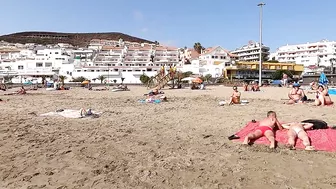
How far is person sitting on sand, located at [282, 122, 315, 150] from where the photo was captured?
5.13m

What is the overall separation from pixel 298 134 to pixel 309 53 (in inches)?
4208

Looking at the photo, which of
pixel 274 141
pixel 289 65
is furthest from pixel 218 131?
pixel 289 65

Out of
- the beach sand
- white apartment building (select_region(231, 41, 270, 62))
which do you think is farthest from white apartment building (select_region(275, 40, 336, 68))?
the beach sand

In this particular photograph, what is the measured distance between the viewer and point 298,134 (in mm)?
5375

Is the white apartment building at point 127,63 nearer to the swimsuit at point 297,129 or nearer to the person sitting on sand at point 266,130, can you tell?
the person sitting on sand at point 266,130

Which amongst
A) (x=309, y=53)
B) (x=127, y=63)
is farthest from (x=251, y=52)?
(x=127, y=63)

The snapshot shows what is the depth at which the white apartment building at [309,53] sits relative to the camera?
9394cm

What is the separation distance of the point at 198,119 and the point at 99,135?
3258 millimetres

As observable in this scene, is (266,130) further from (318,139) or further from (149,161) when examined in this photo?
(149,161)

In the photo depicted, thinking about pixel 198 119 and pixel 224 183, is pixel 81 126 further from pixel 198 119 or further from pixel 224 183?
pixel 224 183

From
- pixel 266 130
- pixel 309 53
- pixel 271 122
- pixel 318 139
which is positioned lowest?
pixel 318 139

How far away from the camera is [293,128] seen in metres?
5.47

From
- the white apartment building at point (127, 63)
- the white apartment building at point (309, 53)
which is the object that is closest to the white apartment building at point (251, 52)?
the white apartment building at point (309, 53)

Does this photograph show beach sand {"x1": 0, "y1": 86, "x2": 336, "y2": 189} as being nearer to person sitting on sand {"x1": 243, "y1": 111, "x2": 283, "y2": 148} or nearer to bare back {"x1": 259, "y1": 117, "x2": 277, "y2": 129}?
person sitting on sand {"x1": 243, "y1": 111, "x2": 283, "y2": 148}
